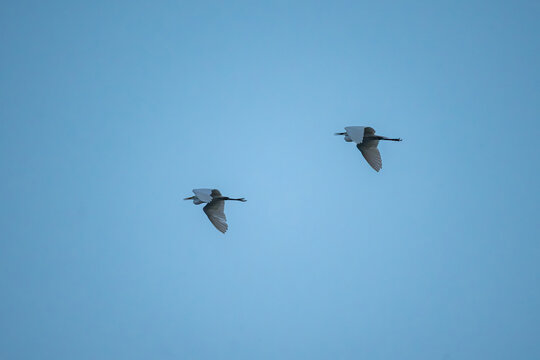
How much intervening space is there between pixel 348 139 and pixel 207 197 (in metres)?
10.9

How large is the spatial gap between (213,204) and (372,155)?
12.2 metres

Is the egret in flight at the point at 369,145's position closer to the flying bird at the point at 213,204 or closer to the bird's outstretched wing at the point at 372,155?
the bird's outstretched wing at the point at 372,155

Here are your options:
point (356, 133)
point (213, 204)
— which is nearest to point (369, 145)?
point (356, 133)

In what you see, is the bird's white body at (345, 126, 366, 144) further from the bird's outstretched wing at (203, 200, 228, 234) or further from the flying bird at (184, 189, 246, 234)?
the bird's outstretched wing at (203, 200, 228, 234)

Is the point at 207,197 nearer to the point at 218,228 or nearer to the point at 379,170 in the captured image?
the point at 218,228

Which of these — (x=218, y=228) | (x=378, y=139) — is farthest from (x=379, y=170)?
(x=218, y=228)

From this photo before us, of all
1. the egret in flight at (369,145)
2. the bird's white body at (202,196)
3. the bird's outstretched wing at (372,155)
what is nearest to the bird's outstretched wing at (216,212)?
the bird's white body at (202,196)

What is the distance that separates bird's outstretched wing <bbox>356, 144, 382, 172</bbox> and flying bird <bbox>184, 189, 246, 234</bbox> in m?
10.6

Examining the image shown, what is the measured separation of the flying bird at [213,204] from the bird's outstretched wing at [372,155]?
10.6m

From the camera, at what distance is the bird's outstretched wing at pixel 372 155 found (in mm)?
34906

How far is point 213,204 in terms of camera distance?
39.1m

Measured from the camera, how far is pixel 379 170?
34.7 metres

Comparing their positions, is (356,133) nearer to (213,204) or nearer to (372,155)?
(372,155)

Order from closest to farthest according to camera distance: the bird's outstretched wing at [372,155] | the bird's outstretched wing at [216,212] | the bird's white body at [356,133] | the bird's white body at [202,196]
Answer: the bird's white body at [356,133], the bird's outstretched wing at [372,155], the bird's white body at [202,196], the bird's outstretched wing at [216,212]
